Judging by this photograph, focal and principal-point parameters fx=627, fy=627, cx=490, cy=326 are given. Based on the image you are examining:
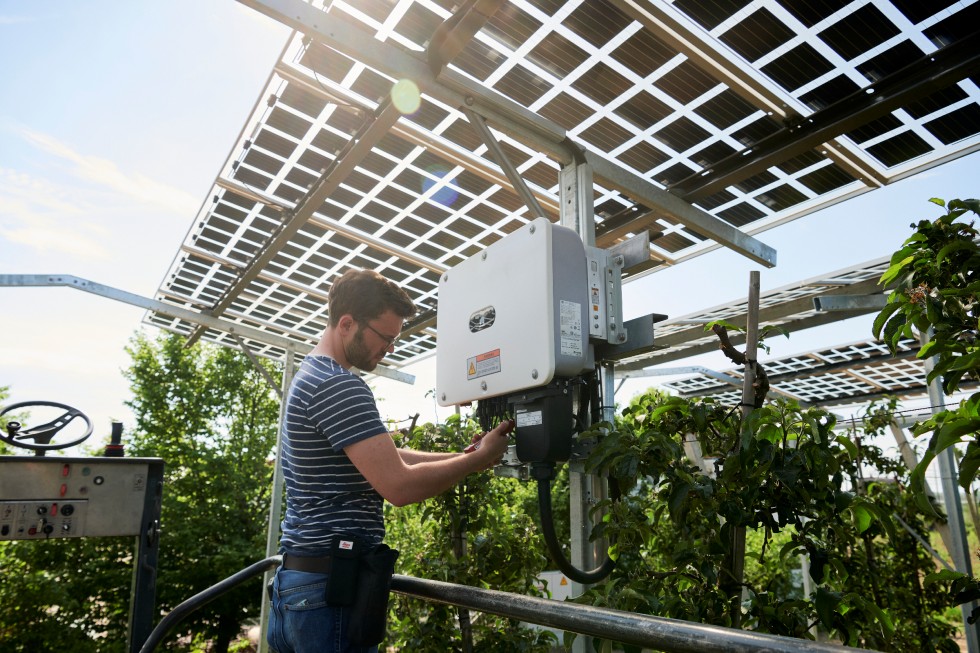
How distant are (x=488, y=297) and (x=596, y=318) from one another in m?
0.38

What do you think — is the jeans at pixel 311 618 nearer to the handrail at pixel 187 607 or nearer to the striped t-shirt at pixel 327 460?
the striped t-shirt at pixel 327 460

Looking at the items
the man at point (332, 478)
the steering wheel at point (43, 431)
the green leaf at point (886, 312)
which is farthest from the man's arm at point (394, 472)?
the steering wheel at point (43, 431)

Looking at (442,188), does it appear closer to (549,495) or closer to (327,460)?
(549,495)

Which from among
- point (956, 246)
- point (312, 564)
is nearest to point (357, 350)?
point (312, 564)

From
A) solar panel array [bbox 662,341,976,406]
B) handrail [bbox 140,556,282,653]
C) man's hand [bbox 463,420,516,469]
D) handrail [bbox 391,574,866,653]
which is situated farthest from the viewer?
solar panel array [bbox 662,341,976,406]

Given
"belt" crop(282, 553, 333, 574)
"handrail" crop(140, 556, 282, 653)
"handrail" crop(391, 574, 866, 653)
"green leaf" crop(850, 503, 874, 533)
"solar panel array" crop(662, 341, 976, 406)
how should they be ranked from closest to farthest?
1. "handrail" crop(391, 574, 866, 653)
2. "green leaf" crop(850, 503, 874, 533)
3. "belt" crop(282, 553, 333, 574)
4. "handrail" crop(140, 556, 282, 653)
5. "solar panel array" crop(662, 341, 976, 406)

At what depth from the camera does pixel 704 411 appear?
79.0 inches

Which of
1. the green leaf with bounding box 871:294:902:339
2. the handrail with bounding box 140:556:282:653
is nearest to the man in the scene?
the handrail with bounding box 140:556:282:653

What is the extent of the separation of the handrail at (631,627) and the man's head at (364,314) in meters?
0.73

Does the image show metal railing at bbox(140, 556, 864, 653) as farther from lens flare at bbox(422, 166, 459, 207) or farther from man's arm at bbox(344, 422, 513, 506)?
lens flare at bbox(422, 166, 459, 207)

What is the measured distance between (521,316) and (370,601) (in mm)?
932

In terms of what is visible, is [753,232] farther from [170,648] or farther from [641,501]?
[170,648]

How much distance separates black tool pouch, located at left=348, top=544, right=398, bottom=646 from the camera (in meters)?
1.60

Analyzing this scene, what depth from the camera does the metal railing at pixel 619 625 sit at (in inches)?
38.2
